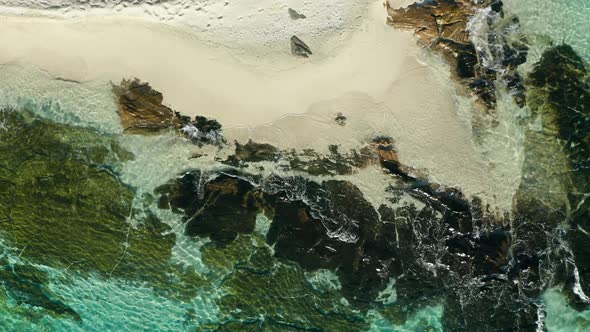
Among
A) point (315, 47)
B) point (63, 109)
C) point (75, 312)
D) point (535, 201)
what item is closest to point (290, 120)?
point (315, 47)

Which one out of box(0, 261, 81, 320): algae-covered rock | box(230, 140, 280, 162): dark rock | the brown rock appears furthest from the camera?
box(0, 261, 81, 320): algae-covered rock

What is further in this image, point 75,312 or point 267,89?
point 75,312

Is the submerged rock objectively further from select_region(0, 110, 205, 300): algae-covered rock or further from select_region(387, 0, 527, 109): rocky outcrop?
select_region(387, 0, 527, 109): rocky outcrop

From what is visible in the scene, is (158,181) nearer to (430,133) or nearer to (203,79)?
(203,79)

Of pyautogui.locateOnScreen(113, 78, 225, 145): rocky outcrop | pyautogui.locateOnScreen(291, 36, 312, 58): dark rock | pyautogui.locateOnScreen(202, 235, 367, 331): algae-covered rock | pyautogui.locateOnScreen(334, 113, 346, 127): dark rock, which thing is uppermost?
pyautogui.locateOnScreen(291, 36, 312, 58): dark rock

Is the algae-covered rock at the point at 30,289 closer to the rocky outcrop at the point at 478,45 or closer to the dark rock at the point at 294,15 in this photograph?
the dark rock at the point at 294,15

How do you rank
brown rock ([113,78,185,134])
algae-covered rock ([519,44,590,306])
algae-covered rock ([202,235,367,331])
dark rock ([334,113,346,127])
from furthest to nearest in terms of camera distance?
algae-covered rock ([202,235,367,331]), algae-covered rock ([519,44,590,306]), dark rock ([334,113,346,127]), brown rock ([113,78,185,134])

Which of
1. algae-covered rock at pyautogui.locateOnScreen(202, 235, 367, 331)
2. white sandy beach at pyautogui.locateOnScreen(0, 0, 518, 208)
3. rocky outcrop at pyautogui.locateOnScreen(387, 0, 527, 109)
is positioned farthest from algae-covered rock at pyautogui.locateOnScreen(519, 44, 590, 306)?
algae-covered rock at pyautogui.locateOnScreen(202, 235, 367, 331)
